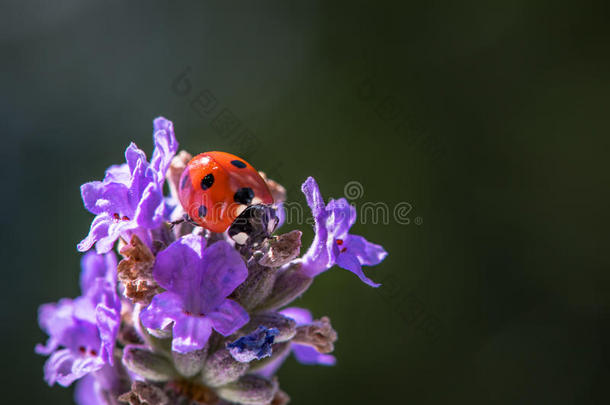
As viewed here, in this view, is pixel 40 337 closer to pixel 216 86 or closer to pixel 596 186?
pixel 216 86

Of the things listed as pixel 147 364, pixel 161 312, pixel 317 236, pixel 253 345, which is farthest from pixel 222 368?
pixel 317 236

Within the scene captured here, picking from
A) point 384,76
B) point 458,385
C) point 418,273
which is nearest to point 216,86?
point 384,76

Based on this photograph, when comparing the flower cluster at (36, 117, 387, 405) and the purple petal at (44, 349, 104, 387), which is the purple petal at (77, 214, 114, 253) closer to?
the flower cluster at (36, 117, 387, 405)

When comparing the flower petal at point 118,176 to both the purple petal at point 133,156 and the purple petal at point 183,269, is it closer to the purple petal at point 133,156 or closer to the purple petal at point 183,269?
the purple petal at point 133,156

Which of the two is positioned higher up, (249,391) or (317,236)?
(317,236)

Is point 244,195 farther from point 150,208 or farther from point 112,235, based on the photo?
point 112,235

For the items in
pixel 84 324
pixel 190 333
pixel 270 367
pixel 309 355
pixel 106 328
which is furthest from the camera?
pixel 309 355

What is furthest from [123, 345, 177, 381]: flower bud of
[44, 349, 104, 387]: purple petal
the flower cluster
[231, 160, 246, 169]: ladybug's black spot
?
[231, 160, 246, 169]: ladybug's black spot
